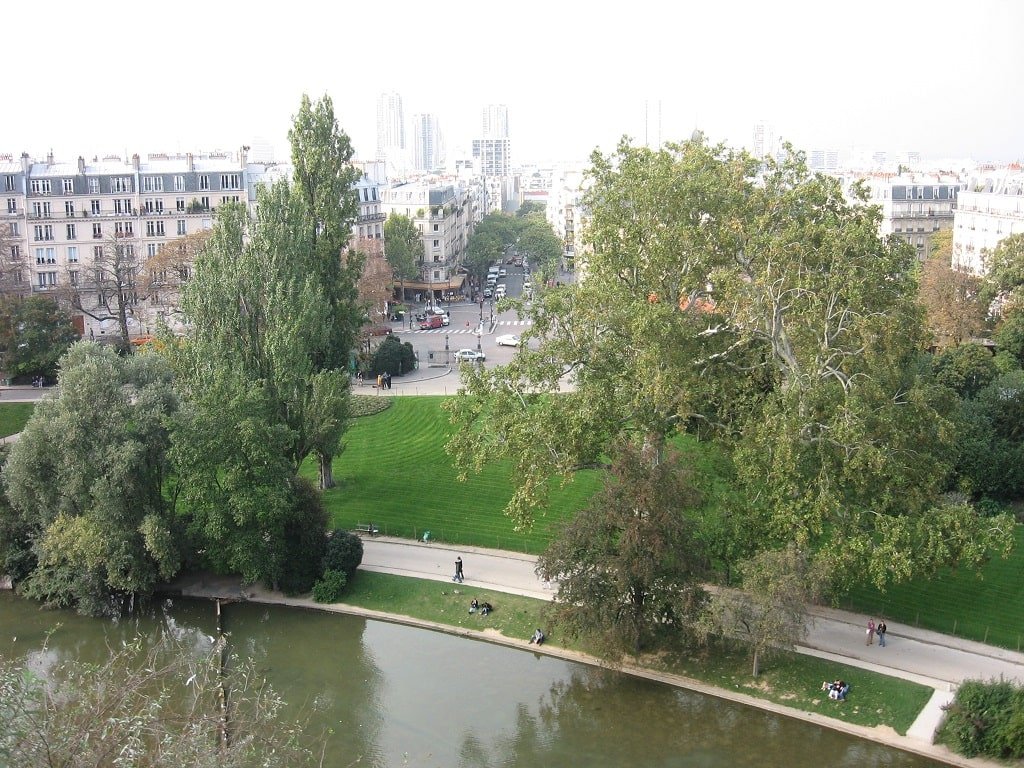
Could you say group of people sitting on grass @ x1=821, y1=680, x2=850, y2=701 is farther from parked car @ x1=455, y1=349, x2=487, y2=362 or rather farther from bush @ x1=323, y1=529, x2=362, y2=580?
parked car @ x1=455, y1=349, x2=487, y2=362

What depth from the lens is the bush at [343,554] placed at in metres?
33.3

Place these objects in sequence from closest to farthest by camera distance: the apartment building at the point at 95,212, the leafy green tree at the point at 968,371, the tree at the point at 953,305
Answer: the leafy green tree at the point at 968,371 < the tree at the point at 953,305 < the apartment building at the point at 95,212

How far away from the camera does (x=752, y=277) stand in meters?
32.0

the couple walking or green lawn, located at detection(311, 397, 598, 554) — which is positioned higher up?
green lawn, located at detection(311, 397, 598, 554)

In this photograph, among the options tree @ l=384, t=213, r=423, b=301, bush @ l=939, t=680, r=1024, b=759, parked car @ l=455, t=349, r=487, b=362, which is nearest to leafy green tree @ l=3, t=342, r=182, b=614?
bush @ l=939, t=680, r=1024, b=759

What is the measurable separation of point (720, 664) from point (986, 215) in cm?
5524

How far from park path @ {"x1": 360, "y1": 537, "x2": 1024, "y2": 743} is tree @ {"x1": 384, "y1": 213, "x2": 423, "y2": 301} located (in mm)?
53177

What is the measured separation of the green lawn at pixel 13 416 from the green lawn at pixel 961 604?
38403 mm

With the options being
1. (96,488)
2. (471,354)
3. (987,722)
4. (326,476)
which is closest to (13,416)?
(326,476)

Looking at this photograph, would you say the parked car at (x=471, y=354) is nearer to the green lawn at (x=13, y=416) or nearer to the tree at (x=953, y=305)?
the green lawn at (x=13, y=416)

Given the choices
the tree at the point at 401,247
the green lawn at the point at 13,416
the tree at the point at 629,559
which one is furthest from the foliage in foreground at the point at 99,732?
the tree at the point at 401,247

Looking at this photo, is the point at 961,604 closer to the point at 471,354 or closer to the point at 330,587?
the point at 330,587

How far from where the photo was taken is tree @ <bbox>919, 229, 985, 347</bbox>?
55969 mm

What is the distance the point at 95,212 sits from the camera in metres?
69.7
